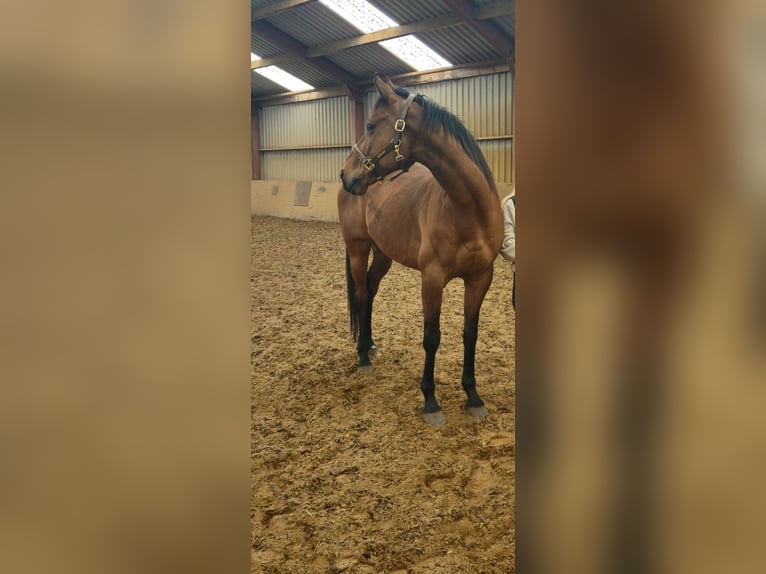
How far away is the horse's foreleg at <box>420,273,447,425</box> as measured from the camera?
8.48 feet

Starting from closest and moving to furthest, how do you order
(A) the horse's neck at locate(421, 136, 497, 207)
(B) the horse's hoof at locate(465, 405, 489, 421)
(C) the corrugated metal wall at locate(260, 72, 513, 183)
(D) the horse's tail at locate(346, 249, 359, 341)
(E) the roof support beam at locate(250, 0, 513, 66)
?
(A) the horse's neck at locate(421, 136, 497, 207)
(B) the horse's hoof at locate(465, 405, 489, 421)
(D) the horse's tail at locate(346, 249, 359, 341)
(E) the roof support beam at locate(250, 0, 513, 66)
(C) the corrugated metal wall at locate(260, 72, 513, 183)

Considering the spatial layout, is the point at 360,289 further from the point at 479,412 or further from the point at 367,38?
the point at 367,38

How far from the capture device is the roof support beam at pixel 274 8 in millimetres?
8234

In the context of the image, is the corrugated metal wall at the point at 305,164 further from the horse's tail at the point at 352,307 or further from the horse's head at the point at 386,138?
the horse's head at the point at 386,138

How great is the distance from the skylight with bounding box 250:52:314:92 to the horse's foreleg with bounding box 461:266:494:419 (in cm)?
1019

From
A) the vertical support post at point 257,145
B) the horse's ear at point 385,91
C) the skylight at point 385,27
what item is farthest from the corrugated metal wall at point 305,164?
the horse's ear at point 385,91

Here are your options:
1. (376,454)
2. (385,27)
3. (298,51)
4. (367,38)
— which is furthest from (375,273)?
(298,51)

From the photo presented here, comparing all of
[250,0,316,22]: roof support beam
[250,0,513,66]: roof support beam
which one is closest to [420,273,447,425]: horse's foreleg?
[250,0,513,66]: roof support beam

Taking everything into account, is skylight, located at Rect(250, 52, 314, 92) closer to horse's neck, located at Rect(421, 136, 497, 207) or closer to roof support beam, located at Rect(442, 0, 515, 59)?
roof support beam, located at Rect(442, 0, 515, 59)

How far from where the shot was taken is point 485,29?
7867 millimetres

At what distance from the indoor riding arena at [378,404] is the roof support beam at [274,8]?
40mm
